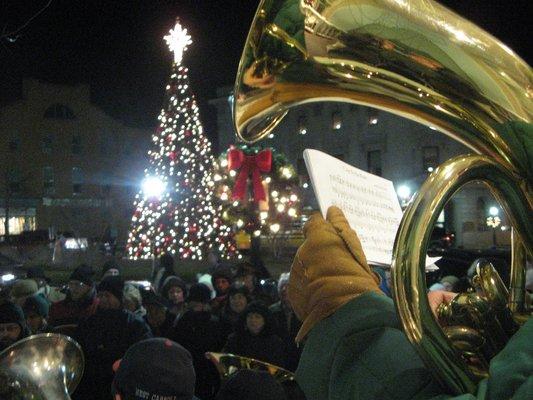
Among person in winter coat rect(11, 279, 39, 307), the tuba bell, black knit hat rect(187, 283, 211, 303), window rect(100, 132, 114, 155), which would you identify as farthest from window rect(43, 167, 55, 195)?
the tuba bell

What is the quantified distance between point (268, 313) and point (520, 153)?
3833 mm

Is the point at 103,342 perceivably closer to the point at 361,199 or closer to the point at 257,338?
the point at 257,338

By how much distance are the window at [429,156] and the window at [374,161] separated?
2.95 m

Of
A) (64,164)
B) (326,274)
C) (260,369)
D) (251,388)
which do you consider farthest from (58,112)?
(326,274)

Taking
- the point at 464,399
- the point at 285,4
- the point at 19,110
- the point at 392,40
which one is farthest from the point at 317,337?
the point at 19,110

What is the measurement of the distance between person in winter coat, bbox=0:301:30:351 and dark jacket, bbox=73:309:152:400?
47cm

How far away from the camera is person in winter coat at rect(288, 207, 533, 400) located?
1.10m

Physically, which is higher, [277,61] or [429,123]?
[277,61]

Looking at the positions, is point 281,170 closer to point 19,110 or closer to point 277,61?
point 277,61

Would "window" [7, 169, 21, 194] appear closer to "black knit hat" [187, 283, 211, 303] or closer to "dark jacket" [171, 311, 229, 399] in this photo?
"black knit hat" [187, 283, 211, 303]

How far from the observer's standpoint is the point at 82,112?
152ft

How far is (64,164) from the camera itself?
46.3 m

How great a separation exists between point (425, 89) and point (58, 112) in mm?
47595

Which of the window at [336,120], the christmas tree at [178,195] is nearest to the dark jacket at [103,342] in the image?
the christmas tree at [178,195]
